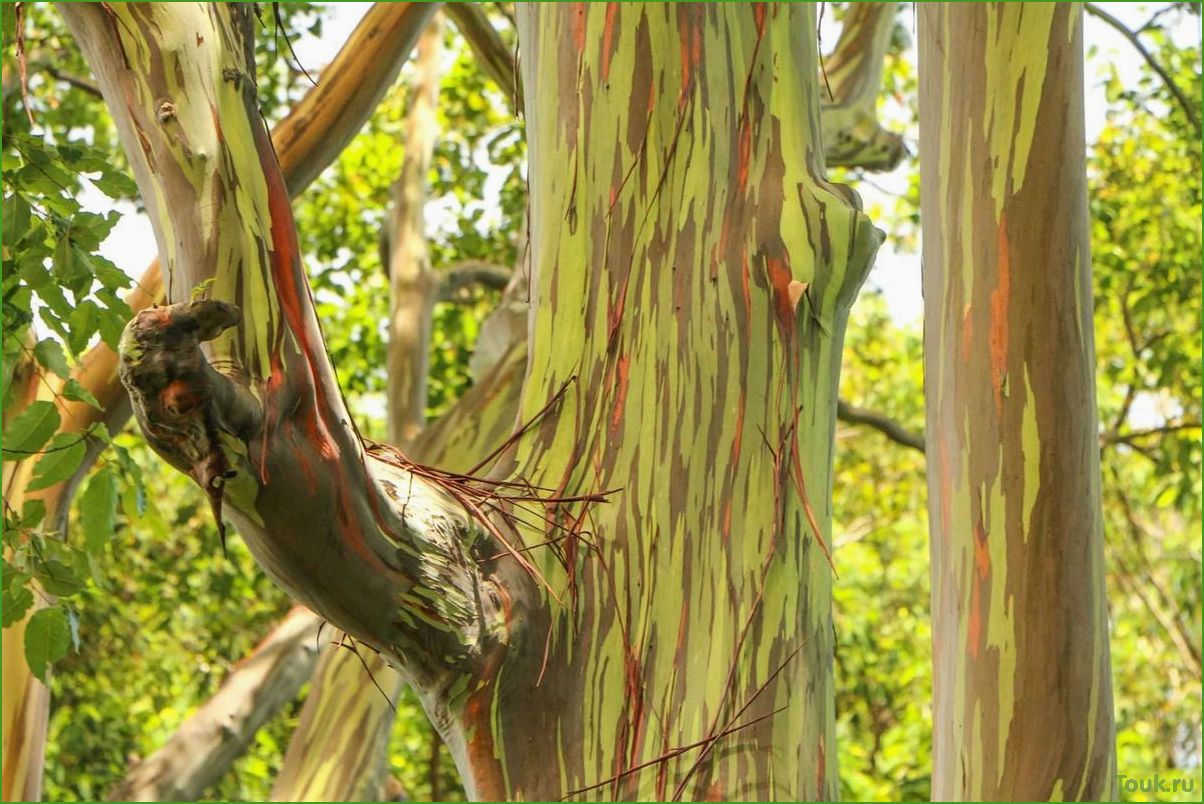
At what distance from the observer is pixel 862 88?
17.4 ft

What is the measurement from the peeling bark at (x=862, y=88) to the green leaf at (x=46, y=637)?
3.77 meters

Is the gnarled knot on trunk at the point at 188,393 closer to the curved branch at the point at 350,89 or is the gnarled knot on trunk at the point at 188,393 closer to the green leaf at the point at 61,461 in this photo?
the green leaf at the point at 61,461

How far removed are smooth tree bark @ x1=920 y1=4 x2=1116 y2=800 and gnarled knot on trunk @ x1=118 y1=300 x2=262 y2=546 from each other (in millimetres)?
1549

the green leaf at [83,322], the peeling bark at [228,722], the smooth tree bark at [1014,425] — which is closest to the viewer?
the green leaf at [83,322]

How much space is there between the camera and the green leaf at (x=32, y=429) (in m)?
1.96

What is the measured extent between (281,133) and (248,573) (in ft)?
12.4

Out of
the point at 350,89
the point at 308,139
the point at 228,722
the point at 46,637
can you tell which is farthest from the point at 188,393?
the point at 228,722

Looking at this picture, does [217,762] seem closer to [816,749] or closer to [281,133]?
[281,133]

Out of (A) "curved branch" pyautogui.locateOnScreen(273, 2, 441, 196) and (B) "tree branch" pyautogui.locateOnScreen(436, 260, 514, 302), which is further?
(B) "tree branch" pyautogui.locateOnScreen(436, 260, 514, 302)

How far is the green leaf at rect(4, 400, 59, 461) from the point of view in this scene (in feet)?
6.44

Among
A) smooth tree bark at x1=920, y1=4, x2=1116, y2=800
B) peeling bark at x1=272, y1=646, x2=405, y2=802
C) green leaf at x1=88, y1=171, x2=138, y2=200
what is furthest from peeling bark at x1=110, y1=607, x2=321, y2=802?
green leaf at x1=88, y1=171, x2=138, y2=200

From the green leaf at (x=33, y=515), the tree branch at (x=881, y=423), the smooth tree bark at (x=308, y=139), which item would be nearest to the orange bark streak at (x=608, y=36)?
the green leaf at (x=33, y=515)

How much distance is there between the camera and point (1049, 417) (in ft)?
8.47

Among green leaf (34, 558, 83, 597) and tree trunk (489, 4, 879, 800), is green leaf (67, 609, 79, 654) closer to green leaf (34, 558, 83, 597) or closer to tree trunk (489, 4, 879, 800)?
green leaf (34, 558, 83, 597)
